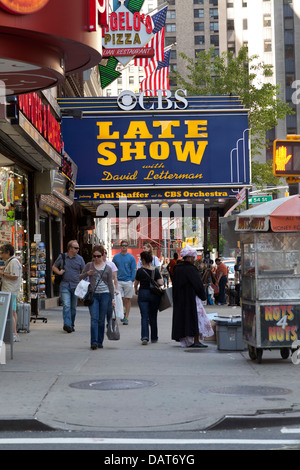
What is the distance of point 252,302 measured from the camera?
448 inches

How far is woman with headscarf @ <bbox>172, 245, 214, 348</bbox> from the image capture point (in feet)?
43.9

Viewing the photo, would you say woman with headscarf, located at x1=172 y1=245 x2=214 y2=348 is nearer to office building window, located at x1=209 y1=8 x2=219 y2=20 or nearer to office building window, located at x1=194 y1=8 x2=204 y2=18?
office building window, located at x1=209 y1=8 x2=219 y2=20

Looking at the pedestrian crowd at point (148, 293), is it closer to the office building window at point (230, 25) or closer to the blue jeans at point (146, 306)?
the blue jeans at point (146, 306)

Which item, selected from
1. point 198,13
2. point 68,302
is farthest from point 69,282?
point 198,13

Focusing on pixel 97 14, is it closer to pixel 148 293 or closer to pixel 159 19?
pixel 148 293

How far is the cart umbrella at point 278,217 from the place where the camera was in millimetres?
11000

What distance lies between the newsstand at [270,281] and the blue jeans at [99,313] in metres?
2.71

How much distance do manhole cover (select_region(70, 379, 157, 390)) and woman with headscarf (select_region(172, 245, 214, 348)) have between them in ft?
12.2

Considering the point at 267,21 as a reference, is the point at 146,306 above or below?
below

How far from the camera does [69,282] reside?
16125 millimetres

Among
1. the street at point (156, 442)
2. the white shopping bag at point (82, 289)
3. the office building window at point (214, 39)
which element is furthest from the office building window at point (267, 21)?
the street at point (156, 442)

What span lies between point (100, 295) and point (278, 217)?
3.88 metres

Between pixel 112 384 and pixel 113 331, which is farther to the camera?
pixel 113 331

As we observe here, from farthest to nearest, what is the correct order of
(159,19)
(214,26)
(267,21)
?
(214,26) < (267,21) < (159,19)
